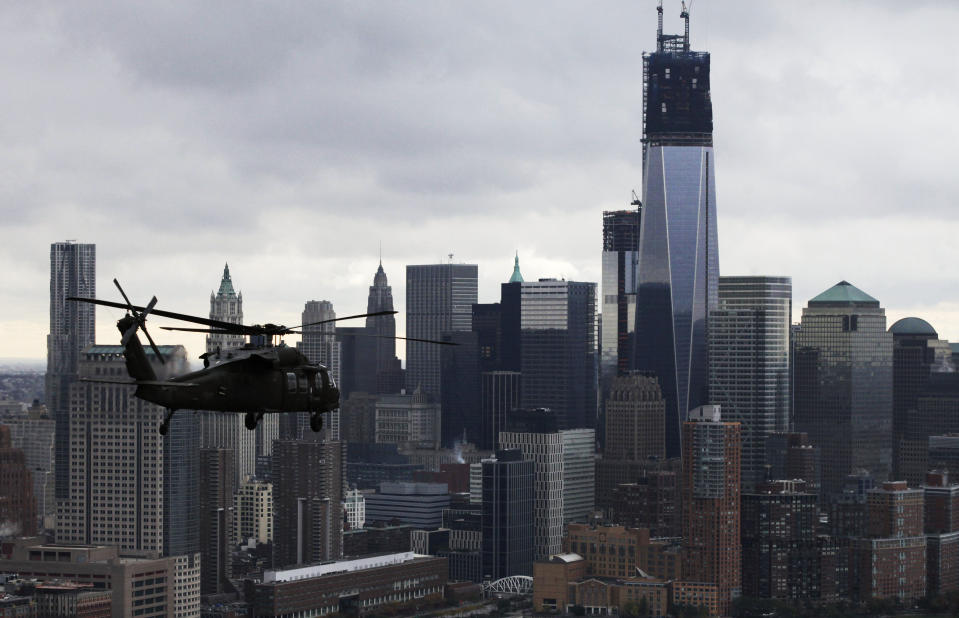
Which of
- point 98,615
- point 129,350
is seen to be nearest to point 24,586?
point 98,615

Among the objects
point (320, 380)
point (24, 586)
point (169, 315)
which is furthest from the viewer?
point (24, 586)

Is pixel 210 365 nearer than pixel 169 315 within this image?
No

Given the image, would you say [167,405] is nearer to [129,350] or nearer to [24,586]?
[129,350]

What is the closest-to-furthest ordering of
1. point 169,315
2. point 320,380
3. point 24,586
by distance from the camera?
point 169,315 < point 320,380 < point 24,586

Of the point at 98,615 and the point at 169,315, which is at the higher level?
the point at 169,315

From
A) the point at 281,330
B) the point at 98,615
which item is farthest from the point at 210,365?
the point at 98,615

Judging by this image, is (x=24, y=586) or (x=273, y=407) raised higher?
(x=273, y=407)

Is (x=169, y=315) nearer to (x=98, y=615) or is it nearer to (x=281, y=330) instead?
(x=281, y=330)

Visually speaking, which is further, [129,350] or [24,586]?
[24,586]
